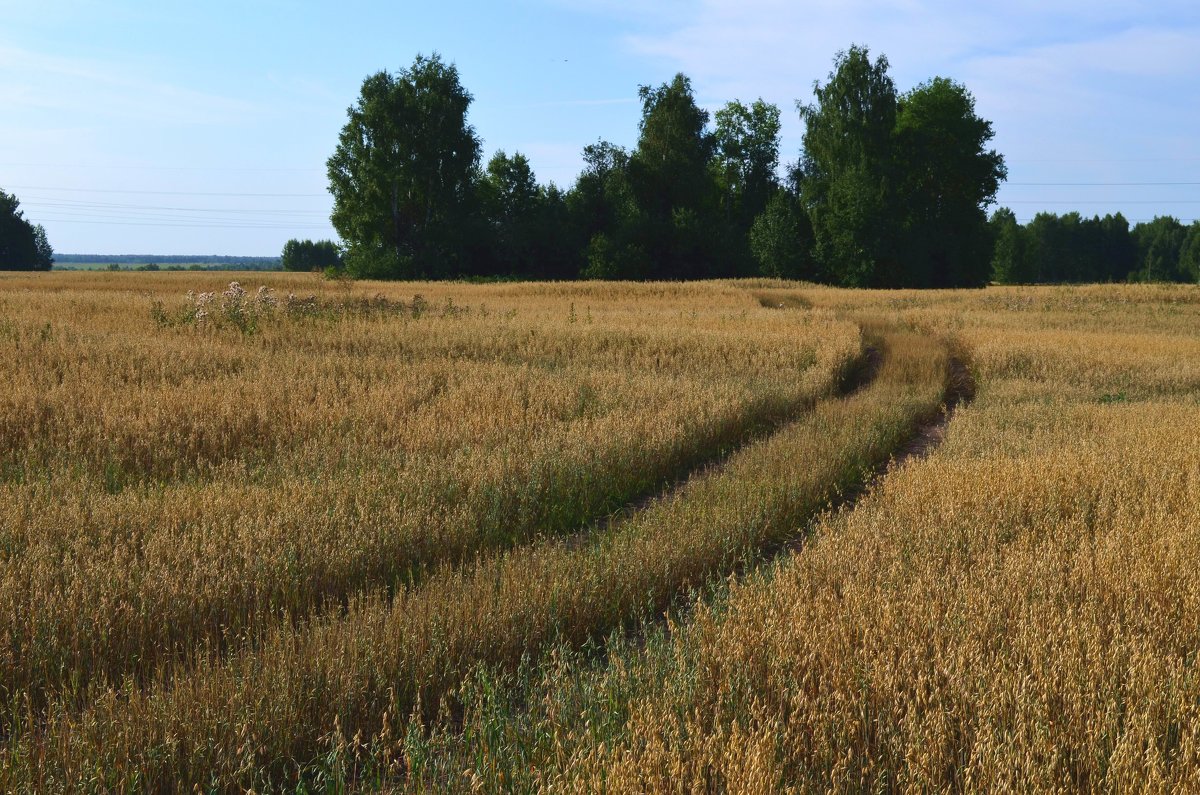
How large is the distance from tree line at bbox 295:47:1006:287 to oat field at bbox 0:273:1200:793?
43.2 meters

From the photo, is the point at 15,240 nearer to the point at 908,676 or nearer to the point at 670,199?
the point at 670,199

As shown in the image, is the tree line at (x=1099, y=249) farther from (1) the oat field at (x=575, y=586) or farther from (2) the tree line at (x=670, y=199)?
(1) the oat field at (x=575, y=586)

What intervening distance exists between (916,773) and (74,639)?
14.3ft

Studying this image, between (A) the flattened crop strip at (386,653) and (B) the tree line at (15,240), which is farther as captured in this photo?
(B) the tree line at (15,240)

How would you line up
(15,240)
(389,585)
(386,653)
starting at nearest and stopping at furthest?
(386,653) → (389,585) → (15,240)

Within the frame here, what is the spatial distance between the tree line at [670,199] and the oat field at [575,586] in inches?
1699

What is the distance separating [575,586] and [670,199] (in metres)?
56.4

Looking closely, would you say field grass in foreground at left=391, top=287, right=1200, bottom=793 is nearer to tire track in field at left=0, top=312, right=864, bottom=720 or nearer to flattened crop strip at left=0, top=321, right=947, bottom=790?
flattened crop strip at left=0, top=321, right=947, bottom=790

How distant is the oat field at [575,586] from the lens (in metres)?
3.76

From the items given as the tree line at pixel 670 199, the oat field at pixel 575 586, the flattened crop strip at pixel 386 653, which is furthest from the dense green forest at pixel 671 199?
the flattened crop strip at pixel 386 653

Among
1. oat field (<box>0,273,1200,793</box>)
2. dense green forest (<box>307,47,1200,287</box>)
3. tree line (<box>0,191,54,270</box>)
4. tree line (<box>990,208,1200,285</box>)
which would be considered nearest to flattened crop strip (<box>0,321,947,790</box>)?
oat field (<box>0,273,1200,793</box>)

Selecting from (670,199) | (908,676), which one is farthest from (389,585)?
(670,199)

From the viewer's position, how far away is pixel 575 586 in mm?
5859

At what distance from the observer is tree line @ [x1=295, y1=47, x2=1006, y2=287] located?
54.9 m
